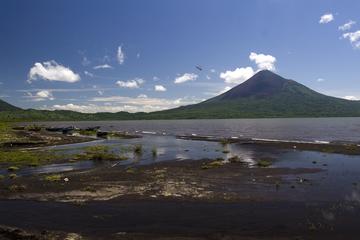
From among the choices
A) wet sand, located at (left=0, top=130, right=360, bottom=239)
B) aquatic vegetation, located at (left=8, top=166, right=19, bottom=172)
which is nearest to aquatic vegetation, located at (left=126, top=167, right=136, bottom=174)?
wet sand, located at (left=0, top=130, right=360, bottom=239)

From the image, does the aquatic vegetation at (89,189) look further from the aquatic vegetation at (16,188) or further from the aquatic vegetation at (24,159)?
the aquatic vegetation at (24,159)

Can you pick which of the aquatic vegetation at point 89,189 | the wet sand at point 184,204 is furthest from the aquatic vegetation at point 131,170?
the aquatic vegetation at point 89,189

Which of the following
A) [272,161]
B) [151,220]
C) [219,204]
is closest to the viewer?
[151,220]

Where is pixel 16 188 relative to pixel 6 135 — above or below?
below

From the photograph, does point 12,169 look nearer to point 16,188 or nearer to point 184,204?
point 16,188

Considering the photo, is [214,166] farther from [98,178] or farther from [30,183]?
[30,183]

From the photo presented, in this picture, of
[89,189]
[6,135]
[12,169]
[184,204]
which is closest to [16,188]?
[89,189]

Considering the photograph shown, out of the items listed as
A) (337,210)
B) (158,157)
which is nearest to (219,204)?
(337,210)

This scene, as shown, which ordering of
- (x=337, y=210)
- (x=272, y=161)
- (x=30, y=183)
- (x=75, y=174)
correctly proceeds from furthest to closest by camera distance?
(x=272, y=161), (x=75, y=174), (x=30, y=183), (x=337, y=210)

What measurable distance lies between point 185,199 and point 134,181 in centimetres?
959

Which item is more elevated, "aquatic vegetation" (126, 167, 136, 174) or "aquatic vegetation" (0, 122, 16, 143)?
"aquatic vegetation" (0, 122, 16, 143)

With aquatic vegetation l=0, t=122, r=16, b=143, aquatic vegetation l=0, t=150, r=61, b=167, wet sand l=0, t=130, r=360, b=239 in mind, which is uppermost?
aquatic vegetation l=0, t=122, r=16, b=143

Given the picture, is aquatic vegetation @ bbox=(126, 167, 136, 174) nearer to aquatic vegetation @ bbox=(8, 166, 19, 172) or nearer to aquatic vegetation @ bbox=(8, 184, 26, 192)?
aquatic vegetation @ bbox=(8, 184, 26, 192)

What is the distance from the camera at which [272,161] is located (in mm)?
52906
